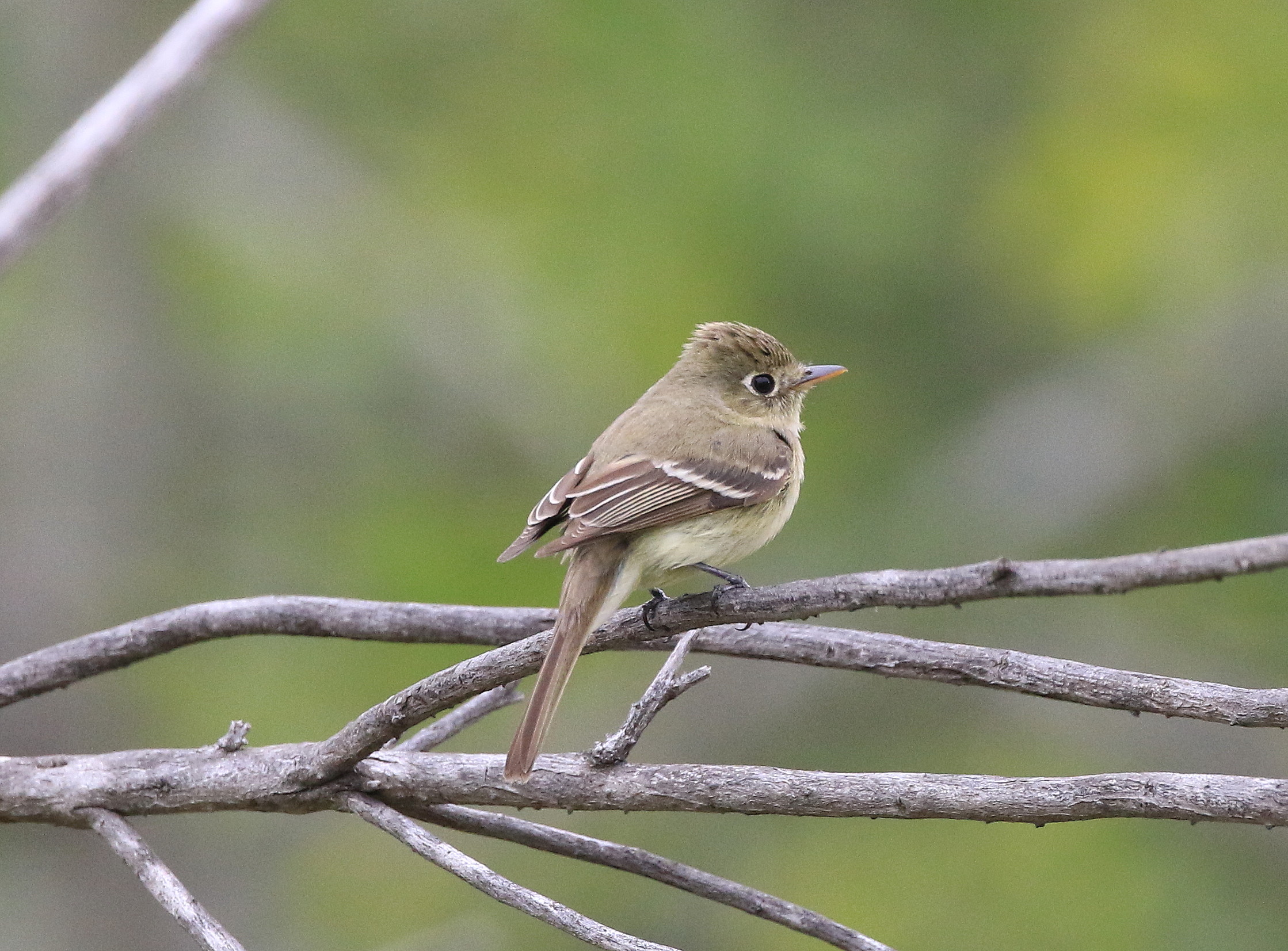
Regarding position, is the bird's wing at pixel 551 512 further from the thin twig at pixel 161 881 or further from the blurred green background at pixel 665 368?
the blurred green background at pixel 665 368

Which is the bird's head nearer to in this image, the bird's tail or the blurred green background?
the bird's tail

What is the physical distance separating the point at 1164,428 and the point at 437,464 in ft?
13.9

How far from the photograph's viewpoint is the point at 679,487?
440cm

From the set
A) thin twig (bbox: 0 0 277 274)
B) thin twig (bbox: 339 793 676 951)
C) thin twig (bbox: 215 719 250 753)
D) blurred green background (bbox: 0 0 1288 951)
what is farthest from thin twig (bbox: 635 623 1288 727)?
blurred green background (bbox: 0 0 1288 951)

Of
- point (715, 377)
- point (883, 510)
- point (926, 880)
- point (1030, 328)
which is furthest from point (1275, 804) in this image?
point (1030, 328)

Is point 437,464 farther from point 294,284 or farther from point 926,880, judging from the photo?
point 926,880

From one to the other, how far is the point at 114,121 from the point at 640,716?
1.50 m

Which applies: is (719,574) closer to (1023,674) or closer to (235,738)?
(235,738)

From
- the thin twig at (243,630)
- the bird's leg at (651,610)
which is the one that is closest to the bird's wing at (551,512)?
the bird's leg at (651,610)

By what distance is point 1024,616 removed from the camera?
782 centimetres

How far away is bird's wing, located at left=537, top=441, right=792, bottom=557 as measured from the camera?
412 cm

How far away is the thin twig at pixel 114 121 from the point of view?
7.84ft

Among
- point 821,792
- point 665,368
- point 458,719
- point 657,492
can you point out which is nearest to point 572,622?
point 458,719

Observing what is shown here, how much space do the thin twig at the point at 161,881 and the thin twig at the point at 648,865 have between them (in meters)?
0.52
